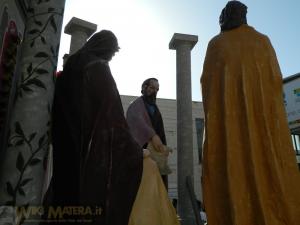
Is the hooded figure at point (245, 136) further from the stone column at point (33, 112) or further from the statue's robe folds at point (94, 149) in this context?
the stone column at point (33, 112)

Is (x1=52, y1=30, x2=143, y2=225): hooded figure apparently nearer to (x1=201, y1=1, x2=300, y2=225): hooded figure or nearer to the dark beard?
(x1=201, y1=1, x2=300, y2=225): hooded figure

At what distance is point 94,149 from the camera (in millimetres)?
2137

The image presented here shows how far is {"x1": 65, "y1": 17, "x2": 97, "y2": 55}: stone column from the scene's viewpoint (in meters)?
8.59

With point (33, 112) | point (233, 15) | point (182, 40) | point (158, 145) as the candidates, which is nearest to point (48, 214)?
point (33, 112)

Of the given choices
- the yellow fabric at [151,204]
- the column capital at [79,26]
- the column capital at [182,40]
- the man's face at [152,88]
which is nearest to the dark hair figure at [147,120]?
the man's face at [152,88]

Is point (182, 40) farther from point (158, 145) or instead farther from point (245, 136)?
point (245, 136)

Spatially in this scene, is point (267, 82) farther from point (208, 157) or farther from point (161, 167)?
point (161, 167)

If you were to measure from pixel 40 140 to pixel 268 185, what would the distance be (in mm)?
1705

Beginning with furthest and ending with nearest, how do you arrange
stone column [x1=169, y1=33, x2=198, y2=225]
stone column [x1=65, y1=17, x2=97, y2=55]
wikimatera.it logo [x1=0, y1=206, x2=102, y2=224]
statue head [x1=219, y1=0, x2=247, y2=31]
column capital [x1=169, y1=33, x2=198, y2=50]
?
column capital [x1=169, y1=33, x2=198, y2=50]
stone column [x1=65, y1=17, x2=97, y2=55]
stone column [x1=169, y1=33, x2=198, y2=225]
statue head [x1=219, y1=0, x2=247, y2=31]
wikimatera.it logo [x1=0, y1=206, x2=102, y2=224]

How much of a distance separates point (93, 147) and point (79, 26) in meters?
7.06

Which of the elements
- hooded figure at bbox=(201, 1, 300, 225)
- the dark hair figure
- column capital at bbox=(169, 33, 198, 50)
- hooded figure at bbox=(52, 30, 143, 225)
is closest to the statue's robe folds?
hooded figure at bbox=(52, 30, 143, 225)

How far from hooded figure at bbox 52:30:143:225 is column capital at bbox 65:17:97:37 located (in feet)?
21.3

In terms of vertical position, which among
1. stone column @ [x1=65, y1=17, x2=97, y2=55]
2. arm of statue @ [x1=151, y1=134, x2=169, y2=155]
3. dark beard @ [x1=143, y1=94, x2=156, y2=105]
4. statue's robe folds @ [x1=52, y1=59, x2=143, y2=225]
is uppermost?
stone column @ [x1=65, y1=17, x2=97, y2=55]

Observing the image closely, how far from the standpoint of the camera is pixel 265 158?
2752 mm
